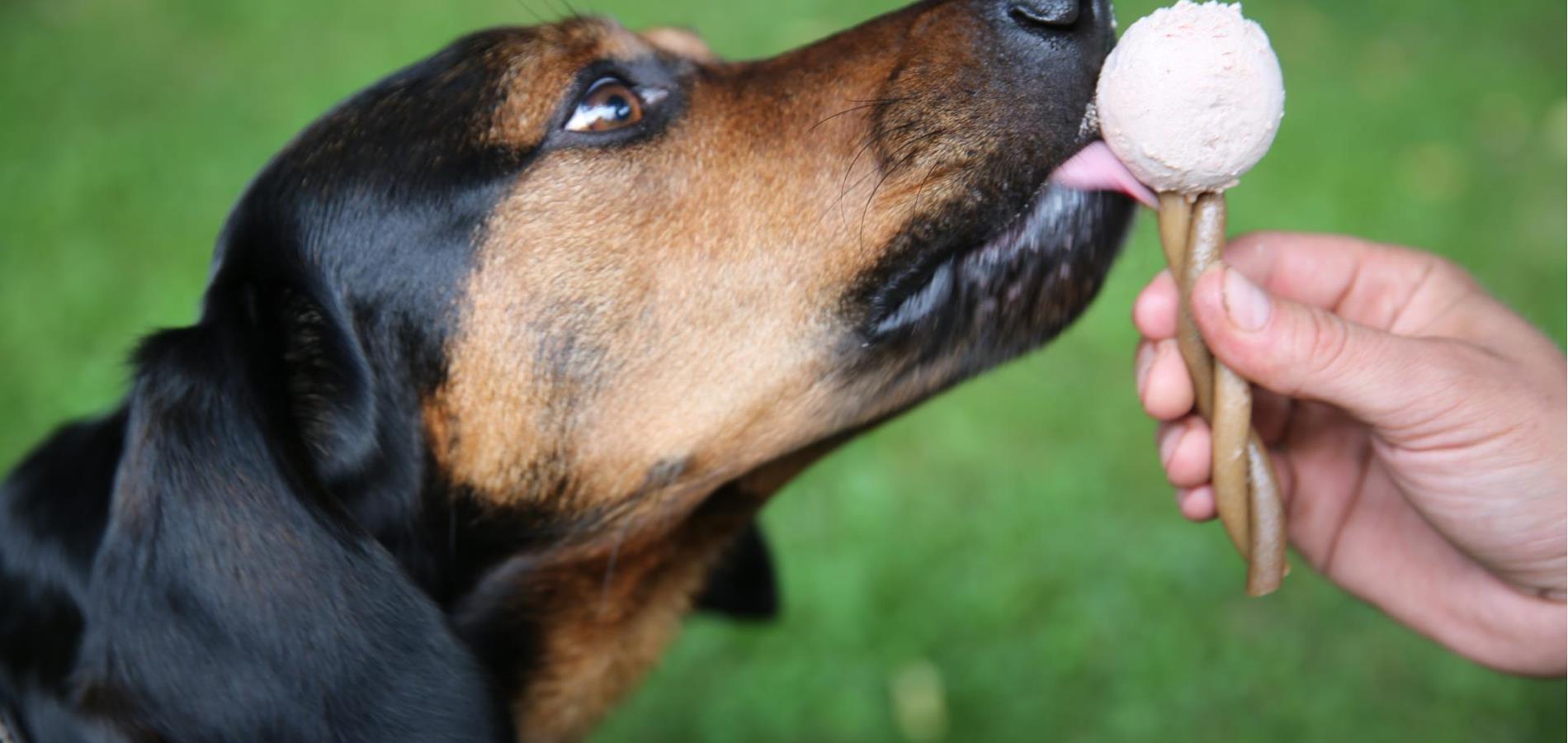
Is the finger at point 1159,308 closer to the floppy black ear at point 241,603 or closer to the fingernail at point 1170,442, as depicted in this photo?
the fingernail at point 1170,442

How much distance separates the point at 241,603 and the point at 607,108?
1214 millimetres

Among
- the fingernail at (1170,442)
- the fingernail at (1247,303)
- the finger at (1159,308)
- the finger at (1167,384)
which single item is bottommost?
the fingernail at (1170,442)

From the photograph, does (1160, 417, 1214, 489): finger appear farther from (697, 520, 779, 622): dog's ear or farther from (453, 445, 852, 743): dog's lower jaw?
(697, 520, 779, 622): dog's ear

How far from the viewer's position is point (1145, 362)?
2.66 metres

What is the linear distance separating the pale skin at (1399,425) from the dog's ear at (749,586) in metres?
1.17

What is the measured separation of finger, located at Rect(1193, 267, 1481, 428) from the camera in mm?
2293

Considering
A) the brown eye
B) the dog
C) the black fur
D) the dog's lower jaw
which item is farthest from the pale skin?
the black fur

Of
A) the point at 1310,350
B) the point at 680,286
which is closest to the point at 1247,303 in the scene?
the point at 1310,350

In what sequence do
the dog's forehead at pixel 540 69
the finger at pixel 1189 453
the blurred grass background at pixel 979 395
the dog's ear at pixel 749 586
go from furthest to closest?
the blurred grass background at pixel 979 395 < the dog's ear at pixel 749 586 < the finger at pixel 1189 453 < the dog's forehead at pixel 540 69

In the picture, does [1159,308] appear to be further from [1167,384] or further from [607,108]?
[607,108]

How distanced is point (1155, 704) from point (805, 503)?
1.58 metres

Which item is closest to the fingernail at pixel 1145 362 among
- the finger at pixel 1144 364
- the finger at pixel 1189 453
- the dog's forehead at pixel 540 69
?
the finger at pixel 1144 364

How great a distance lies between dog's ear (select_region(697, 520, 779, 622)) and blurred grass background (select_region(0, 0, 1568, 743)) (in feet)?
2.65

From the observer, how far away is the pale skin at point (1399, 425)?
232cm
